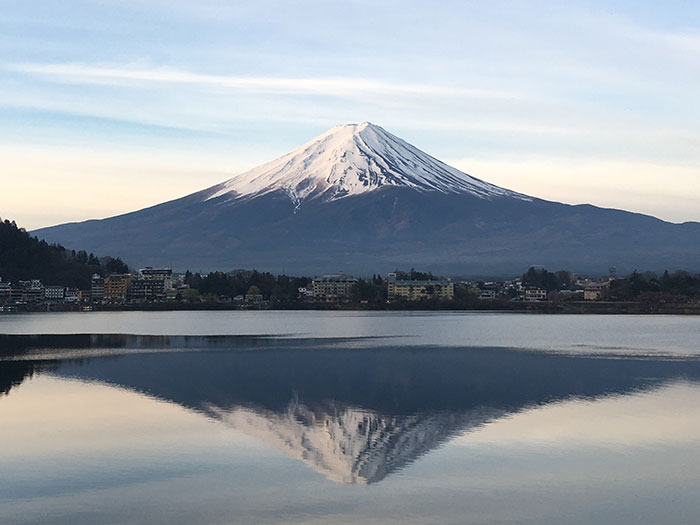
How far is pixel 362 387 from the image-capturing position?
1013 inches

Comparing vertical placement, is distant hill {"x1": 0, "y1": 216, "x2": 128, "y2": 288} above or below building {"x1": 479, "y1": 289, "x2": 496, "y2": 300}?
above

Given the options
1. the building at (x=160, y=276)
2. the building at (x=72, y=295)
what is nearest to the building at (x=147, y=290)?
the building at (x=160, y=276)

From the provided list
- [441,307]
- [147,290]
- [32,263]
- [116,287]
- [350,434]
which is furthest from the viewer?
[147,290]

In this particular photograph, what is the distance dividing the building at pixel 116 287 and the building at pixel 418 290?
27543 millimetres

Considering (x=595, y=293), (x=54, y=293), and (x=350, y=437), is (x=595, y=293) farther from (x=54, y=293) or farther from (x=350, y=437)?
(x=350, y=437)

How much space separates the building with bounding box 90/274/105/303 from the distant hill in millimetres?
912

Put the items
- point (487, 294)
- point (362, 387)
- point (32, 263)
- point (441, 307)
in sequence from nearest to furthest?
point (362, 387), point (441, 307), point (32, 263), point (487, 294)

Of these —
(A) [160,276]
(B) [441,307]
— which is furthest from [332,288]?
(A) [160,276]

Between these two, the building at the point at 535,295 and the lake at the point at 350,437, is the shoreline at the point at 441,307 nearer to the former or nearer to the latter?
the building at the point at 535,295

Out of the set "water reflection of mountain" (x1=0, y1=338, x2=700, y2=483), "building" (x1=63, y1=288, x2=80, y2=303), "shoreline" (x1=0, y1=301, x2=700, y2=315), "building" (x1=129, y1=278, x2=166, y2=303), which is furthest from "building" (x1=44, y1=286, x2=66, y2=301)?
"water reflection of mountain" (x1=0, y1=338, x2=700, y2=483)

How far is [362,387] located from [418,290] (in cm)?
7268

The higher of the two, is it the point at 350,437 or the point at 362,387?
the point at 362,387

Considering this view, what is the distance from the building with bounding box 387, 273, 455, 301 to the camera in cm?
9556

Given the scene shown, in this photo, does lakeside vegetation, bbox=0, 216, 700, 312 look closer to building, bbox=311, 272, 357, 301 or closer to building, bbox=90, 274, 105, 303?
building, bbox=90, 274, 105, 303
